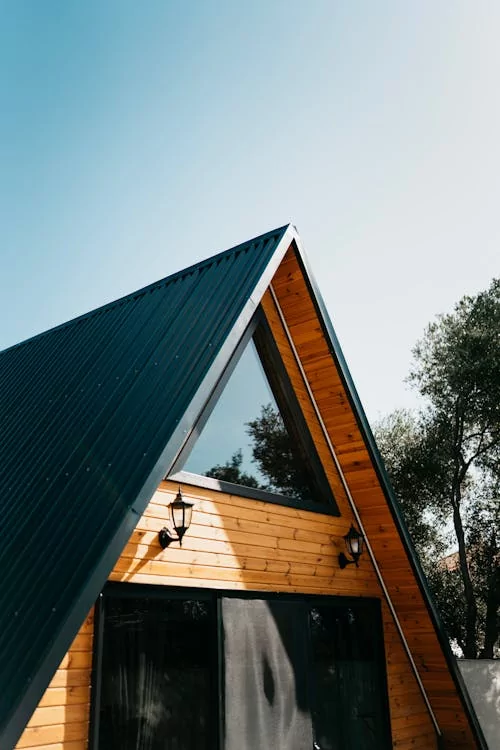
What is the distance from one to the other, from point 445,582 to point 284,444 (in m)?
10.3

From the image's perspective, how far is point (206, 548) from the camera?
516 centimetres

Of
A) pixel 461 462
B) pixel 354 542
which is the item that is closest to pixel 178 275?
pixel 354 542

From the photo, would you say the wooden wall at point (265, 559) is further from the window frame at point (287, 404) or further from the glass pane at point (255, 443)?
the glass pane at point (255, 443)

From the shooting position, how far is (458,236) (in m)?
12.8

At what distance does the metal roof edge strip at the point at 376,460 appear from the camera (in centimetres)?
625

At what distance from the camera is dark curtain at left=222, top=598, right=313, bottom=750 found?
4.84 metres

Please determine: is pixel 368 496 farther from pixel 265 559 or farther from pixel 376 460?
pixel 265 559

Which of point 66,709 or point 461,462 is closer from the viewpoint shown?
point 66,709

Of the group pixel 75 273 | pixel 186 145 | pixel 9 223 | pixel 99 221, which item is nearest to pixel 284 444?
pixel 186 145

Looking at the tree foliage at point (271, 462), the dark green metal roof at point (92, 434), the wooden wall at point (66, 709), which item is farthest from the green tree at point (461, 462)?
the wooden wall at point (66, 709)

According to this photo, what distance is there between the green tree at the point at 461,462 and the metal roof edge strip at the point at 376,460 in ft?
23.1

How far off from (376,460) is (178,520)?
2528 millimetres

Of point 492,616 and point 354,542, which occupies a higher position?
point 354,542

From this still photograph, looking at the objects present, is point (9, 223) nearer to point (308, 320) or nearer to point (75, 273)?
point (75, 273)
